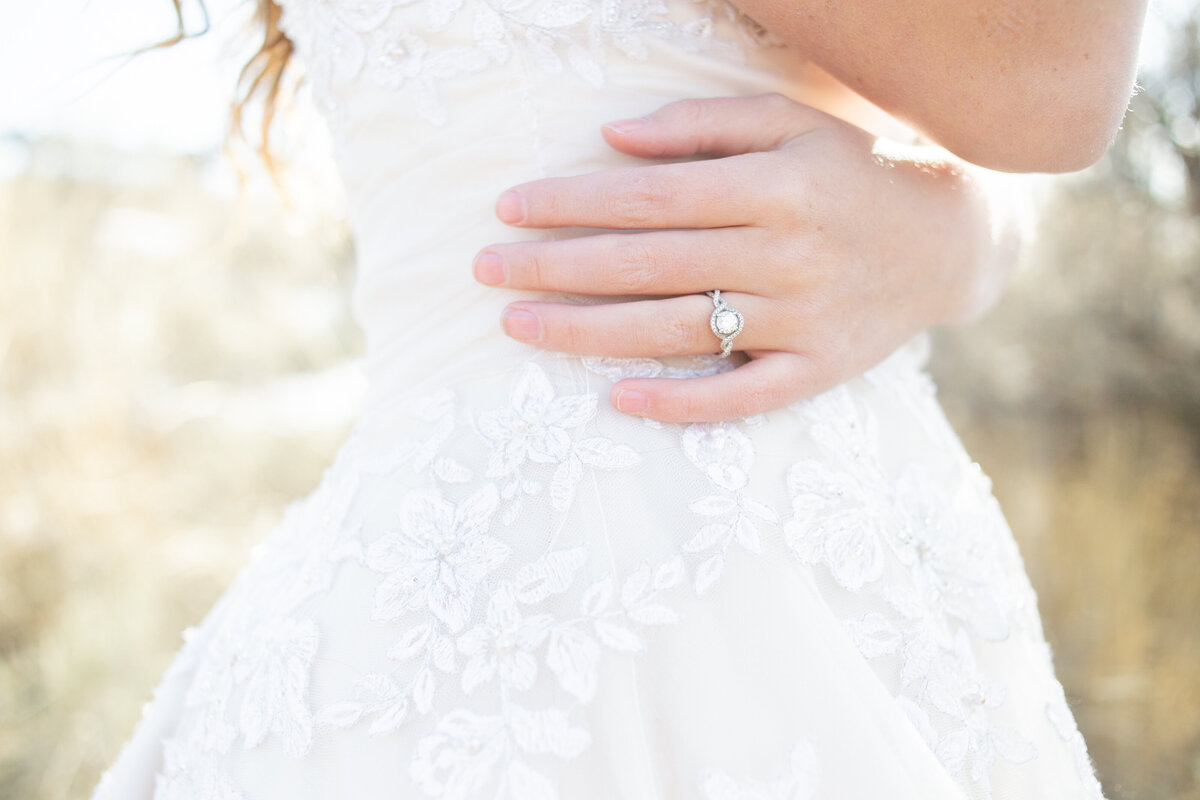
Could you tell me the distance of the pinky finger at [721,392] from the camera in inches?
31.1

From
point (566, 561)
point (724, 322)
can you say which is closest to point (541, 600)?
point (566, 561)

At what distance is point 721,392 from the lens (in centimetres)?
80

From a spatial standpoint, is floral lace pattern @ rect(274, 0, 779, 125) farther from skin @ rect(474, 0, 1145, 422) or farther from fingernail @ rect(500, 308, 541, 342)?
fingernail @ rect(500, 308, 541, 342)

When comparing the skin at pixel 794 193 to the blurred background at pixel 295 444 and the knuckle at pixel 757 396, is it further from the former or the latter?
the blurred background at pixel 295 444

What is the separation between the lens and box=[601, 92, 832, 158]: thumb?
2.76 feet

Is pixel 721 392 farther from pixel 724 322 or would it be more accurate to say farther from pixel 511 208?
pixel 511 208

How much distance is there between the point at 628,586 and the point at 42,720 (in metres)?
3.40

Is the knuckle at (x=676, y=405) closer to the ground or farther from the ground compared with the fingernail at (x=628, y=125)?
closer to the ground

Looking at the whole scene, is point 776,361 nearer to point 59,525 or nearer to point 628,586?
point 628,586

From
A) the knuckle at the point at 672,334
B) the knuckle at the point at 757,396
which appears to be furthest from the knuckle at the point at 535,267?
the knuckle at the point at 757,396

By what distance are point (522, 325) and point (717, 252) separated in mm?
215

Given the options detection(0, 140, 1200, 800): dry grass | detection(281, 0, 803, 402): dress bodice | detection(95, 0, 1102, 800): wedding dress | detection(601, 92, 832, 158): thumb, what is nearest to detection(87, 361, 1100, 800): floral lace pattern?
detection(95, 0, 1102, 800): wedding dress

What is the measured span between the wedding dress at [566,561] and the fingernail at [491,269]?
1.7 inches

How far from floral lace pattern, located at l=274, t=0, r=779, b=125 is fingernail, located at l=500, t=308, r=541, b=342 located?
25 cm
